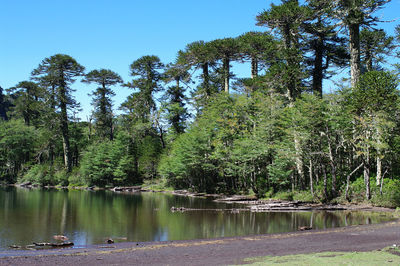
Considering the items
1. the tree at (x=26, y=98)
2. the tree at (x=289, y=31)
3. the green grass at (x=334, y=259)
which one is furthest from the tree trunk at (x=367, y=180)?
the tree at (x=26, y=98)

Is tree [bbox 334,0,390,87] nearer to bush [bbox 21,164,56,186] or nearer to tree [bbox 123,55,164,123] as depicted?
tree [bbox 123,55,164,123]

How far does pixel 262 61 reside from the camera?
42219 millimetres

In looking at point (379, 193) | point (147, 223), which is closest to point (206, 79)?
point (379, 193)

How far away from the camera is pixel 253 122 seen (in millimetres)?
34938

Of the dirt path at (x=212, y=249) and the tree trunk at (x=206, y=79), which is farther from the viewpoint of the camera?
the tree trunk at (x=206, y=79)

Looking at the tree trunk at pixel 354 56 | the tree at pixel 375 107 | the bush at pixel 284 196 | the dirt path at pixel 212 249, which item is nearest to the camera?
the dirt path at pixel 212 249

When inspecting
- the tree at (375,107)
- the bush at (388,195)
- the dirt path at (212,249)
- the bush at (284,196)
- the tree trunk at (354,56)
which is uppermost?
the tree trunk at (354,56)

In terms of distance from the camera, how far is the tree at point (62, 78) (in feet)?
183

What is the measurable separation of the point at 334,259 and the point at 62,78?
5574 cm

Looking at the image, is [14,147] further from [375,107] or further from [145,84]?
[375,107]

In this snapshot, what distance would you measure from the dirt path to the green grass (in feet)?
2.53

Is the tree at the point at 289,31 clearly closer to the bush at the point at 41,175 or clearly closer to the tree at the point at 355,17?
the tree at the point at 355,17

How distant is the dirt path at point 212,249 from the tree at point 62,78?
1887 inches

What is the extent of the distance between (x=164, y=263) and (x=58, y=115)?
51.9 m
